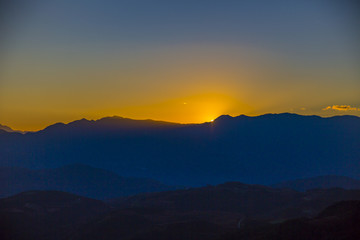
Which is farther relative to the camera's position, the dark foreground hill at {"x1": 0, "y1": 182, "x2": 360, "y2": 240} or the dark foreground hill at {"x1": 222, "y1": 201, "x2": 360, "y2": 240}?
the dark foreground hill at {"x1": 0, "y1": 182, "x2": 360, "y2": 240}

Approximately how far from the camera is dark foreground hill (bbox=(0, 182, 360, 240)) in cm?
7044

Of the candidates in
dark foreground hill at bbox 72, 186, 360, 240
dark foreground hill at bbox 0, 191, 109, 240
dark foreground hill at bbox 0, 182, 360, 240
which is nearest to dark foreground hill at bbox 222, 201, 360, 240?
dark foreground hill at bbox 0, 182, 360, 240

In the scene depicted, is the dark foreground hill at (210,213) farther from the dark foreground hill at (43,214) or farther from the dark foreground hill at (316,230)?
the dark foreground hill at (43,214)

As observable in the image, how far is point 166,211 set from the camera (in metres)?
107

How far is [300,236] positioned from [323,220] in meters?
6.52

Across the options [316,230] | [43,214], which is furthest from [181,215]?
[316,230]

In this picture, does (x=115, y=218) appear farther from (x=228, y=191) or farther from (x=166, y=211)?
(x=228, y=191)

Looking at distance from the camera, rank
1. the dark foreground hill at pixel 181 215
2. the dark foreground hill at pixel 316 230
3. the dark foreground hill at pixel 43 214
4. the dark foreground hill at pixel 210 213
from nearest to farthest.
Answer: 1. the dark foreground hill at pixel 316 230
2. the dark foreground hill at pixel 181 215
3. the dark foreground hill at pixel 210 213
4. the dark foreground hill at pixel 43 214

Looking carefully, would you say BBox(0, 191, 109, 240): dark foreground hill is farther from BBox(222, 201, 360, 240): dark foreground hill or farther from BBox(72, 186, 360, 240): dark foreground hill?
BBox(222, 201, 360, 240): dark foreground hill

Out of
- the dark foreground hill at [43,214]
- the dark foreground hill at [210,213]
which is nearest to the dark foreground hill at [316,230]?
the dark foreground hill at [210,213]

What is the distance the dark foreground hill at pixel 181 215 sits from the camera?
231ft

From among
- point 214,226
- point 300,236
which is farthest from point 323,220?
point 214,226

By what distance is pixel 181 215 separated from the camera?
→ 99812 mm

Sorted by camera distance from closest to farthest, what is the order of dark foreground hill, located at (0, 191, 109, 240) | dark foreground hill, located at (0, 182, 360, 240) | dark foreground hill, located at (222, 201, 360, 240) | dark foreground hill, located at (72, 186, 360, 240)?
dark foreground hill, located at (222, 201, 360, 240) < dark foreground hill, located at (0, 182, 360, 240) < dark foreground hill, located at (72, 186, 360, 240) < dark foreground hill, located at (0, 191, 109, 240)
